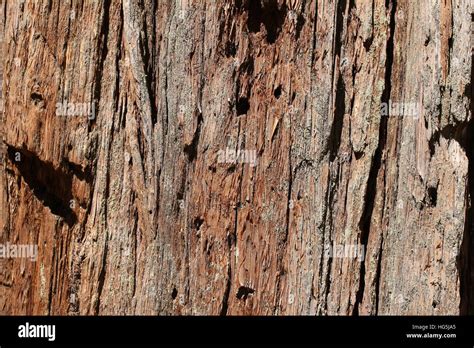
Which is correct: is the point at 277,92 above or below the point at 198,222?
above

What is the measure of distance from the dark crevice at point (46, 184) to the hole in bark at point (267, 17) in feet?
5.12

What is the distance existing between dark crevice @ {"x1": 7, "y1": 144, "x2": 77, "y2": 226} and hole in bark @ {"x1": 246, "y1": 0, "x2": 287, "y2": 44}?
156 centimetres

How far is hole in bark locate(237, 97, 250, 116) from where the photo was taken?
15.6 ft

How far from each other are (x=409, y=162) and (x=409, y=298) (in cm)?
87

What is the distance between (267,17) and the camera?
4758 millimetres

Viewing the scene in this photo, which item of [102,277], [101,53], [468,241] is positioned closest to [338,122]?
[468,241]

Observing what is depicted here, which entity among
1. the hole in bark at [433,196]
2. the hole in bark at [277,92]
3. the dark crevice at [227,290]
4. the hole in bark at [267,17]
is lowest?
the dark crevice at [227,290]

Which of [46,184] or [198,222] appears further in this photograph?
[46,184]

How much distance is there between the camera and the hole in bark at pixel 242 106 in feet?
15.6

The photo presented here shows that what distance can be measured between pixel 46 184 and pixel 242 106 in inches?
53.9
